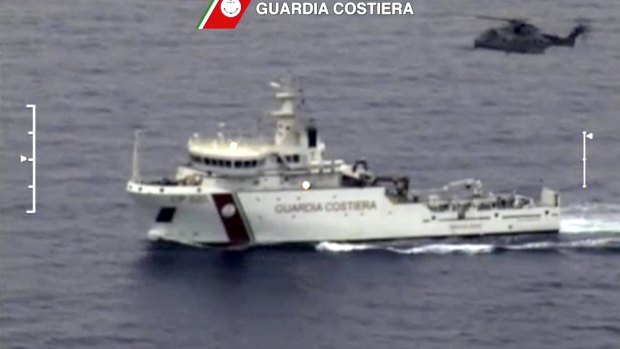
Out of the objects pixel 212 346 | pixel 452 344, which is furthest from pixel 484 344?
pixel 212 346

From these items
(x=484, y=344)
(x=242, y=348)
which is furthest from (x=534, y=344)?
(x=242, y=348)

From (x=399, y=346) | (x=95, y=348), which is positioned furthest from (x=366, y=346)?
(x=95, y=348)

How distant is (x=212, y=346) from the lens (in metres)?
199

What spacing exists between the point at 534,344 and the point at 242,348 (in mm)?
15486

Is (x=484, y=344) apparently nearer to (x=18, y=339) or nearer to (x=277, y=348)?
(x=277, y=348)

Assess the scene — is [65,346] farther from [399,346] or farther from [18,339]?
[399,346]

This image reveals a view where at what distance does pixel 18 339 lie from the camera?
199375mm

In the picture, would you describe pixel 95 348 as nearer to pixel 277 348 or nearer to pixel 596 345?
pixel 277 348

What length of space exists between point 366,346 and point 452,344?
4.58 metres

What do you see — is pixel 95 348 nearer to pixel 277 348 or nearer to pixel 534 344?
pixel 277 348

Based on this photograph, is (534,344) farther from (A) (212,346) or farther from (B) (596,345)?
(A) (212,346)

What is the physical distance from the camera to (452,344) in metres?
200

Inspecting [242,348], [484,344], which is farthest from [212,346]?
[484,344]

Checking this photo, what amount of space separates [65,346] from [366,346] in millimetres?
15881
